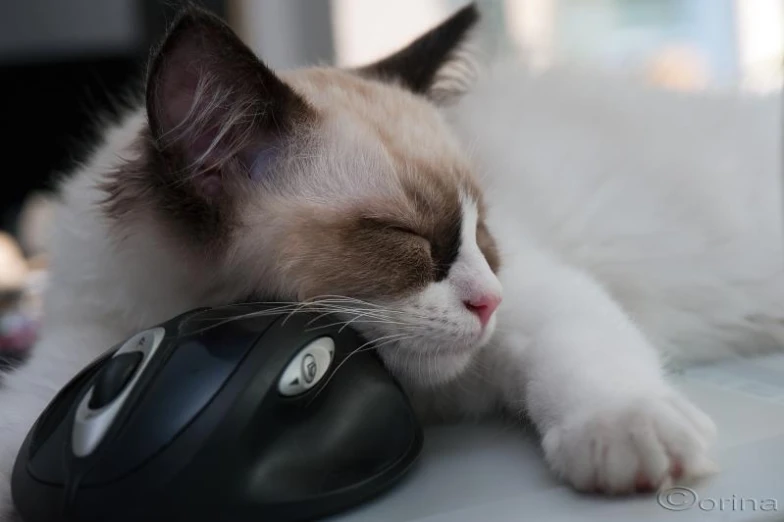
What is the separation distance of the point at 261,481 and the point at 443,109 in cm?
77

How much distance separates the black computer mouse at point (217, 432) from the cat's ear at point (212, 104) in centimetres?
18

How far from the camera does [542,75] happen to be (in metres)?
1.43

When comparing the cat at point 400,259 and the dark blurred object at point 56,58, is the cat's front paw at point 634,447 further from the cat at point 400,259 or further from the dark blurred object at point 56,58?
→ the dark blurred object at point 56,58

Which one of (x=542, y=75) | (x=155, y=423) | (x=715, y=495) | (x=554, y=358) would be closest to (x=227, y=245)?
(x=155, y=423)

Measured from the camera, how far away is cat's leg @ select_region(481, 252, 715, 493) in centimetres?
60

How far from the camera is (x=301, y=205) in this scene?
78 centimetres

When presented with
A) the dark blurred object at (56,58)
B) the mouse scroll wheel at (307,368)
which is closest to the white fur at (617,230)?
the mouse scroll wheel at (307,368)

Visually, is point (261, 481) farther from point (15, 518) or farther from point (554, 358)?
point (554, 358)

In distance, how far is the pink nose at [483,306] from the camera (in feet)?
2.56

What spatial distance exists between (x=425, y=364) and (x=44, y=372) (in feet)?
1.47

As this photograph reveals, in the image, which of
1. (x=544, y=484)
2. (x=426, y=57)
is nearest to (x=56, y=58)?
(x=426, y=57)

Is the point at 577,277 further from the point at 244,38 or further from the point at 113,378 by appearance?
the point at 244,38

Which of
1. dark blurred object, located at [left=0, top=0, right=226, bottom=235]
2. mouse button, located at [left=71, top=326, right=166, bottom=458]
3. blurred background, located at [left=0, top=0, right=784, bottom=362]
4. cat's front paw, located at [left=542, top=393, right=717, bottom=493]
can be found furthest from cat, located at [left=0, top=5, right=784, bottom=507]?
dark blurred object, located at [left=0, top=0, right=226, bottom=235]

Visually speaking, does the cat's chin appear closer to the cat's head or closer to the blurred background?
the cat's head
